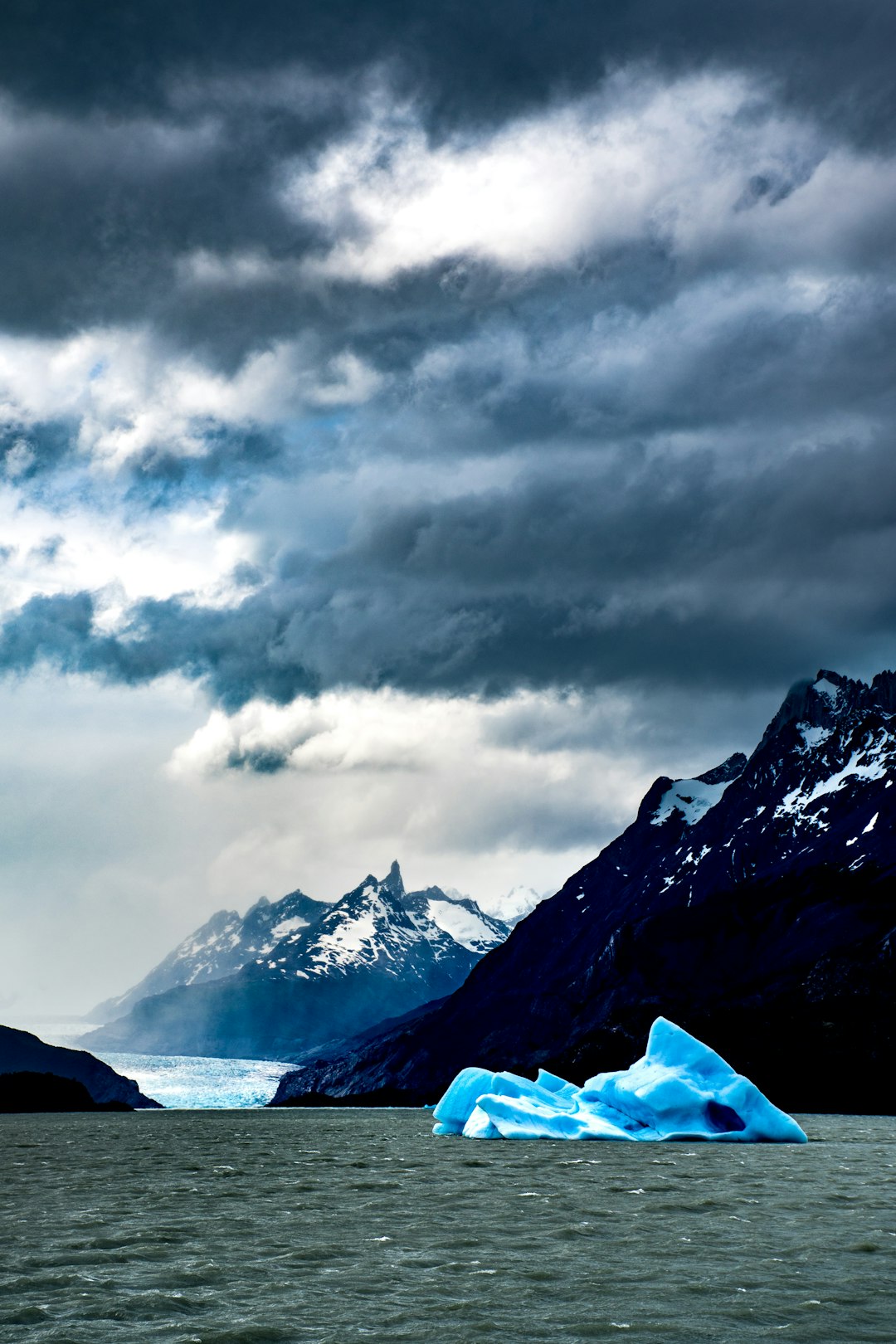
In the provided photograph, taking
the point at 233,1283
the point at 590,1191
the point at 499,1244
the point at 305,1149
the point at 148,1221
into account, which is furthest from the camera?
the point at 305,1149

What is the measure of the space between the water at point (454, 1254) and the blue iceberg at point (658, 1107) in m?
22.8

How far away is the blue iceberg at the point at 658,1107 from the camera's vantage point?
302 feet

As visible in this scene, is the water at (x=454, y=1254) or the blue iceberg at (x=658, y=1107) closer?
the water at (x=454, y=1254)

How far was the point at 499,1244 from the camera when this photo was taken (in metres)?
34.5

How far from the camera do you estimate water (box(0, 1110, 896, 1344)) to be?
2309 cm

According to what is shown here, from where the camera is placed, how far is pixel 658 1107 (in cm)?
9625

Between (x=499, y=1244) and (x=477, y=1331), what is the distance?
41.9 ft

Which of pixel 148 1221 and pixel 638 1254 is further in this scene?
pixel 148 1221

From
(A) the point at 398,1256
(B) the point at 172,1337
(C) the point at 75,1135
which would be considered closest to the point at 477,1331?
(B) the point at 172,1337

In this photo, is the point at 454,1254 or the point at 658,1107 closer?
the point at 454,1254

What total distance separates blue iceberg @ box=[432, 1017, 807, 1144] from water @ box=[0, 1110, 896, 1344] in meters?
22.8

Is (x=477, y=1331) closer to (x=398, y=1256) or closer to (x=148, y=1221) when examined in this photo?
(x=398, y=1256)

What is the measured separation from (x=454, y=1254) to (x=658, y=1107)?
68478 mm

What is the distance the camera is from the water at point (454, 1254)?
2309 cm
